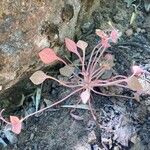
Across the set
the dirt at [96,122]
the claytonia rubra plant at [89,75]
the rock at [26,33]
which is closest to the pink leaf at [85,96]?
the claytonia rubra plant at [89,75]

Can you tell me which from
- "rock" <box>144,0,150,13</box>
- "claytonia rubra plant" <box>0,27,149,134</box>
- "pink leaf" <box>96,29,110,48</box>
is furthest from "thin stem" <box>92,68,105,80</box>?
"rock" <box>144,0,150,13</box>

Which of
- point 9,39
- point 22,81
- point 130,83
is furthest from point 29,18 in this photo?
point 130,83

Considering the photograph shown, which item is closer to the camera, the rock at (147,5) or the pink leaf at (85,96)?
the pink leaf at (85,96)

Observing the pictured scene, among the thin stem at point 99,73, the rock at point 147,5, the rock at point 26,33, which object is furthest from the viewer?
the rock at point 147,5

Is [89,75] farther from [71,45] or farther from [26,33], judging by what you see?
[26,33]

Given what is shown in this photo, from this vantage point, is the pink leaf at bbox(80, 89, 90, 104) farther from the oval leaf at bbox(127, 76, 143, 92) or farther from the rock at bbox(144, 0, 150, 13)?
the rock at bbox(144, 0, 150, 13)

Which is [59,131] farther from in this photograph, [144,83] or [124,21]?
[124,21]

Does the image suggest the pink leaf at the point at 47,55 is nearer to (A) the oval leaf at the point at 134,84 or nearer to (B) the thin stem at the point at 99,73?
(B) the thin stem at the point at 99,73

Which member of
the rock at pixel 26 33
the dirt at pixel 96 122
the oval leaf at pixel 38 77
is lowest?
the dirt at pixel 96 122
